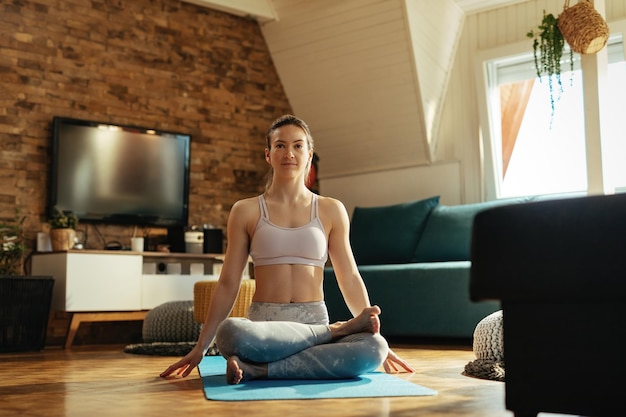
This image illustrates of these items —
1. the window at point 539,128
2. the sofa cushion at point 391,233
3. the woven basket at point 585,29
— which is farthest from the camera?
the sofa cushion at point 391,233

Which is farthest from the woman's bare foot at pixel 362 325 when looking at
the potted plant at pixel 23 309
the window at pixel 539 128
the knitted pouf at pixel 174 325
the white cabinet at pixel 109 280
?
the window at pixel 539 128

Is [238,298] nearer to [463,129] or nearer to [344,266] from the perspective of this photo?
[344,266]

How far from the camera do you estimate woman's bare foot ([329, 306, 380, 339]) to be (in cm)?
261

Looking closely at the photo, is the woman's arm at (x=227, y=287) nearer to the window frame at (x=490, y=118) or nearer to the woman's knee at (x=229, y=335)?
the woman's knee at (x=229, y=335)

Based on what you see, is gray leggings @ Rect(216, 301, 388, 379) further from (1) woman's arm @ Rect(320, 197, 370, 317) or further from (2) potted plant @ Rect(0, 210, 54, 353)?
(2) potted plant @ Rect(0, 210, 54, 353)

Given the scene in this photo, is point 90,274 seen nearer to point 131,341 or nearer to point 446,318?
point 131,341

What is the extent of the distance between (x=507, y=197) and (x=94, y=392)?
4376 millimetres

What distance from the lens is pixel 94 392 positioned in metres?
2.57

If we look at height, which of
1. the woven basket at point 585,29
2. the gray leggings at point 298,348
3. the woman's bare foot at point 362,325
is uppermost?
the woven basket at point 585,29

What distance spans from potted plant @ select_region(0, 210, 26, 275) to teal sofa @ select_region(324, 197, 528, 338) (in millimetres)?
2136

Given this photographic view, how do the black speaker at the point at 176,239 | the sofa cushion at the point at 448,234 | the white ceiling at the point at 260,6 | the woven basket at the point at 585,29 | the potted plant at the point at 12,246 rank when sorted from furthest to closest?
the white ceiling at the point at 260,6, the black speaker at the point at 176,239, the sofa cushion at the point at 448,234, the potted plant at the point at 12,246, the woven basket at the point at 585,29

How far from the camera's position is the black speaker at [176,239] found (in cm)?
619

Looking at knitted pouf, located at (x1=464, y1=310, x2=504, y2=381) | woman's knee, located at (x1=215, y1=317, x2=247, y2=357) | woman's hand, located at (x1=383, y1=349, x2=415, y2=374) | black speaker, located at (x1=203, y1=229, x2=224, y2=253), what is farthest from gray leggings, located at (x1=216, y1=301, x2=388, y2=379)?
black speaker, located at (x1=203, y1=229, x2=224, y2=253)

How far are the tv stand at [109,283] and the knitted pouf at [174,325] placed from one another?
0.53m
